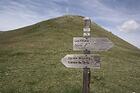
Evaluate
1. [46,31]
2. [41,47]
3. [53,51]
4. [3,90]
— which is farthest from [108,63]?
[46,31]

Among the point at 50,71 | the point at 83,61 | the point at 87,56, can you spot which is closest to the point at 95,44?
the point at 87,56

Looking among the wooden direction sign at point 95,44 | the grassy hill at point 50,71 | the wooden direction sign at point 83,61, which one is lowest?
the grassy hill at point 50,71

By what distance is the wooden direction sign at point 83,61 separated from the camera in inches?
505

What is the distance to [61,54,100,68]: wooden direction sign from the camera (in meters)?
12.8

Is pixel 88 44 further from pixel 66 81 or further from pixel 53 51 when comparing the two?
pixel 53 51

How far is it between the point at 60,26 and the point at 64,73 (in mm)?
39057

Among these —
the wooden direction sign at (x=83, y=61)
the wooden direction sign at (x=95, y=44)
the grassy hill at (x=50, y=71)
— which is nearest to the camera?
the wooden direction sign at (x=83, y=61)

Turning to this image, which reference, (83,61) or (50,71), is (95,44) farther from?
(50,71)

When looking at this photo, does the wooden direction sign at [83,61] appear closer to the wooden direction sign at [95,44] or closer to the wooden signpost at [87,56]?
the wooden signpost at [87,56]

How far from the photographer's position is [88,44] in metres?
13.1

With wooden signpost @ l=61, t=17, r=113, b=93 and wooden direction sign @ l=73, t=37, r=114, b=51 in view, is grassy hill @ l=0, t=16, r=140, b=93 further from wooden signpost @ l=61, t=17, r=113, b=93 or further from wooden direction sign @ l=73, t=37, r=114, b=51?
wooden direction sign @ l=73, t=37, r=114, b=51

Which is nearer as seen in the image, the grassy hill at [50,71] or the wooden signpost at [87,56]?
the wooden signpost at [87,56]

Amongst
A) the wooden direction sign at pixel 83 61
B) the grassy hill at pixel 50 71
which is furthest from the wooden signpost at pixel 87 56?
the grassy hill at pixel 50 71

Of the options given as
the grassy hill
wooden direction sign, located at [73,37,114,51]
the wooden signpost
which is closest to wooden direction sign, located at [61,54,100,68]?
the wooden signpost
